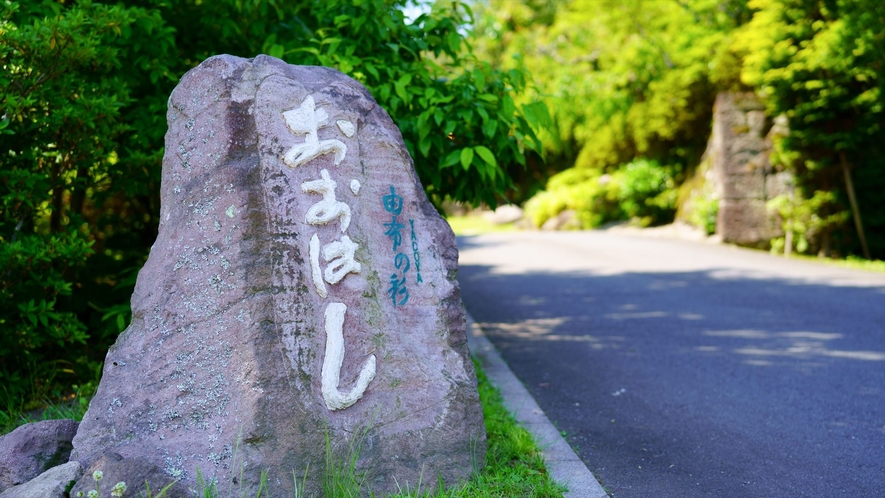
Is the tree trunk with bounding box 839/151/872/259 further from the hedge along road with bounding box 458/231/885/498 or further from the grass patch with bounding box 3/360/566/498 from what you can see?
the grass patch with bounding box 3/360/566/498

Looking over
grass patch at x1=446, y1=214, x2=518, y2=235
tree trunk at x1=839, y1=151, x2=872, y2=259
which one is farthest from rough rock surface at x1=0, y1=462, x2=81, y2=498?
grass patch at x1=446, y1=214, x2=518, y2=235

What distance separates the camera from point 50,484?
8.12ft

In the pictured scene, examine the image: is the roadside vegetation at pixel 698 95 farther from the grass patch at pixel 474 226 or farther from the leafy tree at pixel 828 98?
the grass patch at pixel 474 226

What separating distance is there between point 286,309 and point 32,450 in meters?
1.14

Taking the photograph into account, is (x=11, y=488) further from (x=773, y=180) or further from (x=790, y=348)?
(x=773, y=180)

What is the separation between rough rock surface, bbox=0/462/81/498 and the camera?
8.02 ft

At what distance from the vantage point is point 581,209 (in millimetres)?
19281

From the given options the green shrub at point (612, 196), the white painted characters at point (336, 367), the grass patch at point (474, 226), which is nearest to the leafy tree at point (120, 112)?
the white painted characters at point (336, 367)

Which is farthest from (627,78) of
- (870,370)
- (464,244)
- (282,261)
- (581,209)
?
(282,261)

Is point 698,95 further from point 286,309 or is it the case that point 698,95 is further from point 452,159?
point 286,309

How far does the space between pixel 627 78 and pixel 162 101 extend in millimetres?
14285

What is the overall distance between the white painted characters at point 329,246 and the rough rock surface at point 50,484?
0.92 metres

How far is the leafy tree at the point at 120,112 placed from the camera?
3.69 meters

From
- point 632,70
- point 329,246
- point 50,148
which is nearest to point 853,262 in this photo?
point 632,70
